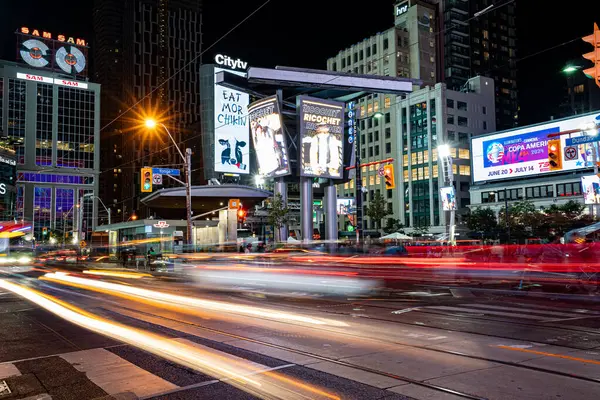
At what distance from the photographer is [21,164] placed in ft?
441

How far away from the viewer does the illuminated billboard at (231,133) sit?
254 ft

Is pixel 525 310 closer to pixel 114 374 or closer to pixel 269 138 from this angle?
pixel 114 374

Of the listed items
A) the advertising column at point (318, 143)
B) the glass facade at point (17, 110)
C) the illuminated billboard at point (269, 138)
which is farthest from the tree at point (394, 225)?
the glass facade at point (17, 110)

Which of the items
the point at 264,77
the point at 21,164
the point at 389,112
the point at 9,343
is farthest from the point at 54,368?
the point at 21,164

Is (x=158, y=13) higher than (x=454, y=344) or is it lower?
higher

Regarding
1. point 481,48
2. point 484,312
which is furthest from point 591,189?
point 481,48

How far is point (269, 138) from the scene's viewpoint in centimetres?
6166

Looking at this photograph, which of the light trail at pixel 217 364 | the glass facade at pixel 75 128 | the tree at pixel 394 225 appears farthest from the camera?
the glass facade at pixel 75 128

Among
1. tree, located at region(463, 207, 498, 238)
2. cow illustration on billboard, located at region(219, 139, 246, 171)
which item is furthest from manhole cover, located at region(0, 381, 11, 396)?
cow illustration on billboard, located at region(219, 139, 246, 171)

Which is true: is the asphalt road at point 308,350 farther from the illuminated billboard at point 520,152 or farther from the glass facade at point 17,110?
the glass facade at point 17,110

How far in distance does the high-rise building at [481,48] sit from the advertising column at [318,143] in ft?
225

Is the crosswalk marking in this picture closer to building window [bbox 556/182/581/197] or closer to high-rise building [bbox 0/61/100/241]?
building window [bbox 556/182/581/197]

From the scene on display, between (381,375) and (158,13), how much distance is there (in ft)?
640

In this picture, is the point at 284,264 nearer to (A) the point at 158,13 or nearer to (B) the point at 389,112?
(B) the point at 389,112
